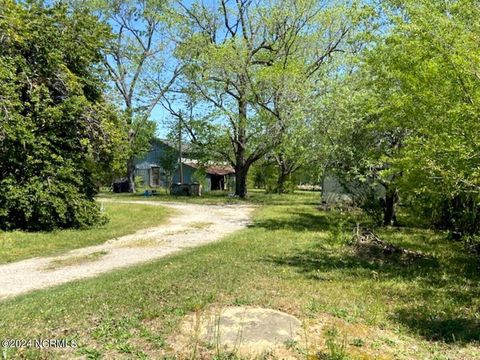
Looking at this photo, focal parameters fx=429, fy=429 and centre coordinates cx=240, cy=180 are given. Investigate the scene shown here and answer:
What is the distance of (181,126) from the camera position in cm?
3306

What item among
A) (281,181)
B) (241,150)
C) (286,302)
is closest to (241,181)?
(241,150)

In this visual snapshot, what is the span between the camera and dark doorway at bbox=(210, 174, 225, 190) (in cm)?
4864

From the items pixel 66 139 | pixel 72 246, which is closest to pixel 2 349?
pixel 72 246

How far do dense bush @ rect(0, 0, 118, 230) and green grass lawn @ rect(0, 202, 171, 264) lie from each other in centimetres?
66

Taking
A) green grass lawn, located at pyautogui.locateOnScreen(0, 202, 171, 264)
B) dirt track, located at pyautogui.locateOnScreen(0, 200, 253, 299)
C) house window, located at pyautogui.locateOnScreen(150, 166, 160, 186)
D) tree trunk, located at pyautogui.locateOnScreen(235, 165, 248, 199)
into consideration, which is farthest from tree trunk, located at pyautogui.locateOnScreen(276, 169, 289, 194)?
green grass lawn, located at pyautogui.locateOnScreen(0, 202, 171, 264)

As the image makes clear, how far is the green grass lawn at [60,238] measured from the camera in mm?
10659

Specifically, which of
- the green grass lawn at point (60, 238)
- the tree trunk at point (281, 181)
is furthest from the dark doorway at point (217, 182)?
the green grass lawn at point (60, 238)

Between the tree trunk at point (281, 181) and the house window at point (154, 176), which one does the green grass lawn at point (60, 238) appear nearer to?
the tree trunk at point (281, 181)

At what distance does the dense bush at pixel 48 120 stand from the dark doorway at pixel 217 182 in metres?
33.4

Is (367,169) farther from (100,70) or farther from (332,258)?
(100,70)

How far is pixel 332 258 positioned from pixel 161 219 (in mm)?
8525

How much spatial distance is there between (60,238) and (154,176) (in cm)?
3665

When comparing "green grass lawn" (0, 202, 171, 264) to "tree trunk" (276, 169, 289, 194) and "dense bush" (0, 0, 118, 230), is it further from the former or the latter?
"tree trunk" (276, 169, 289, 194)

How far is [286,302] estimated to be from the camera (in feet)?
20.6
